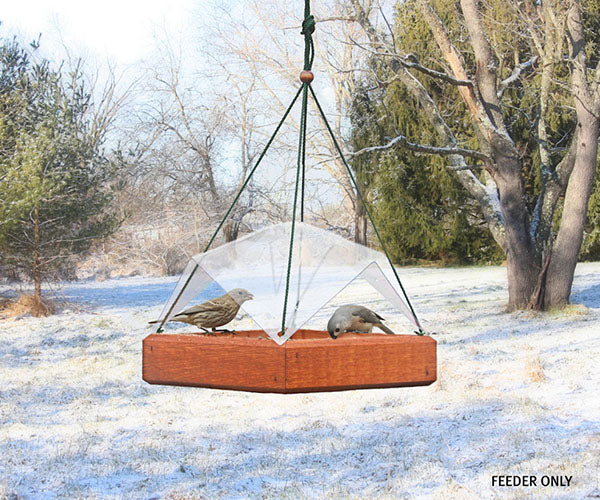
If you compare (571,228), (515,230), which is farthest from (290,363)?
(571,228)

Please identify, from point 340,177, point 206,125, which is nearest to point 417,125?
point 340,177

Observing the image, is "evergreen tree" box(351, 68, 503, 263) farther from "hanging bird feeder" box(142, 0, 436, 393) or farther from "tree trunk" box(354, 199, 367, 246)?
"hanging bird feeder" box(142, 0, 436, 393)

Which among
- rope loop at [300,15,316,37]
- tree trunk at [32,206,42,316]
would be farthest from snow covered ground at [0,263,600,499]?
tree trunk at [32,206,42,316]

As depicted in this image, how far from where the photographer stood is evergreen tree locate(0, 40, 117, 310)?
256 inches

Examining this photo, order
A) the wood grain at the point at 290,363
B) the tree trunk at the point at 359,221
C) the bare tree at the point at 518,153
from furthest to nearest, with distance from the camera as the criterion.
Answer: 1. the tree trunk at the point at 359,221
2. the bare tree at the point at 518,153
3. the wood grain at the point at 290,363

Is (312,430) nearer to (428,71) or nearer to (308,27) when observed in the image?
(308,27)

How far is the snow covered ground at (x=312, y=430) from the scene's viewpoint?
2.65 meters

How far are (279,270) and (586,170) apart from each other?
513 cm

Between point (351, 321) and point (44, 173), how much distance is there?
5679 mm

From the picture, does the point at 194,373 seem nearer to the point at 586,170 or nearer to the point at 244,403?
the point at 244,403

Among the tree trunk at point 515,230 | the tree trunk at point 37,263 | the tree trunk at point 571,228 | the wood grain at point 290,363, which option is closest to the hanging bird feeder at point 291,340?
the wood grain at point 290,363

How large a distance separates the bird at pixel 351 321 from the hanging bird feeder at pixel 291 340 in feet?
0.13

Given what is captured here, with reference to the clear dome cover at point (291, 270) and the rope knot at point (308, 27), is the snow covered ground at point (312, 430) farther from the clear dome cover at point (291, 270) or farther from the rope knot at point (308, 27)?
the rope knot at point (308, 27)

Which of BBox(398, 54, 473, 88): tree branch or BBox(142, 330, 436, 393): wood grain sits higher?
BBox(398, 54, 473, 88): tree branch
